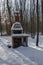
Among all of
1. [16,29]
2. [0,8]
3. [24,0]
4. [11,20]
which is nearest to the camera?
[16,29]

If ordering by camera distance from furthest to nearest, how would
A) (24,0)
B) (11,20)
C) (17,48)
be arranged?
(11,20) < (24,0) < (17,48)

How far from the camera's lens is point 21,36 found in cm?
866

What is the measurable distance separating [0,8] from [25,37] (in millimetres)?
13312

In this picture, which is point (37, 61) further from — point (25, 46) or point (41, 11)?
point (41, 11)

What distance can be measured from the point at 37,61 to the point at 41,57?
24.3 inches

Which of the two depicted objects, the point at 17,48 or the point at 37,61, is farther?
the point at 17,48

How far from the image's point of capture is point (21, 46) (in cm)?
867

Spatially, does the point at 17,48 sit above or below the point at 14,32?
below

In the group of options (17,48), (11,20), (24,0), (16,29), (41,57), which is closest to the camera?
(41,57)

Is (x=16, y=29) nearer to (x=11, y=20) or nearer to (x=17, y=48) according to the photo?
(x=17, y=48)

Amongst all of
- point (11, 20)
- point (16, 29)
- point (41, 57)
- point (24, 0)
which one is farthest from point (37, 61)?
point (11, 20)

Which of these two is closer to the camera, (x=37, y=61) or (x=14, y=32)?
(x=37, y=61)

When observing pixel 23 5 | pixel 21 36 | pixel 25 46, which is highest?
pixel 23 5

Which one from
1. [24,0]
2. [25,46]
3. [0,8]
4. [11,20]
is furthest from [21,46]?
[0,8]
